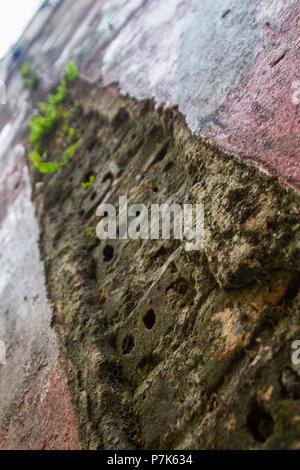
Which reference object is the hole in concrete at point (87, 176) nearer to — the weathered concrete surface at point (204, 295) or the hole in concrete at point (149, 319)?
the weathered concrete surface at point (204, 295)

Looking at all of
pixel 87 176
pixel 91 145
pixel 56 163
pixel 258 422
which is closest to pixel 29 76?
pixel 56 163

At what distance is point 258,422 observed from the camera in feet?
5.35

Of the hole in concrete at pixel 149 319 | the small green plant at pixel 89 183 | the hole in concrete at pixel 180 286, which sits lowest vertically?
the hole in concrete at pixel 149 319

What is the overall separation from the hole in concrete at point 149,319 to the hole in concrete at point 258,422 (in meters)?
0.97

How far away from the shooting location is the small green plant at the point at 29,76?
940cm

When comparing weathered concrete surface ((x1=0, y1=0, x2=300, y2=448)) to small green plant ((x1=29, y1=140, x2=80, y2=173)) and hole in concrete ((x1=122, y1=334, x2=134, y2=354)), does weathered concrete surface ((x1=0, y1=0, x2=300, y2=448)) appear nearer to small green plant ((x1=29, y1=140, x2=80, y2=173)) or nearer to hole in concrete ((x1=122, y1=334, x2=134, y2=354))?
hole in concrete ((x1=122, y1=334, x2=134, y2=354))

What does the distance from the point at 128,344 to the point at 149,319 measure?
25 cm

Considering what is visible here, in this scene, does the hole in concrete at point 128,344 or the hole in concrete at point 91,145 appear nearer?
the hole in concrete at point 128,344

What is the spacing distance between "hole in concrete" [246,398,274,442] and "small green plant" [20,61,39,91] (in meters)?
9.62

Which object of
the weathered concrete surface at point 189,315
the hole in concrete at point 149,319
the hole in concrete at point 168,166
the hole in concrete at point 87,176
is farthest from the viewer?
the hole in concrete at point 87,176

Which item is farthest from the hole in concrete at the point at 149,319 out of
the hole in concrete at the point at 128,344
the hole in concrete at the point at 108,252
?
the hole in concrete at the point at 108,252

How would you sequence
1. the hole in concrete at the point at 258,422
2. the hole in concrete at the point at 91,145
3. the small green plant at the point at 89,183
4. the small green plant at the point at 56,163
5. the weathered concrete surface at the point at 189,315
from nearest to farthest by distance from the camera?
1. the hole in concrete at the point at 258,422
2. the weathered concrete surface at the point at 189,315
3. the small green plant at the point at 89,183
4. the hole in concrete at the point at 91,145
5. the small green plant at the point at 56,163

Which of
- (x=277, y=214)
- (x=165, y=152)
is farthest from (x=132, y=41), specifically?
(x=277, y=214)

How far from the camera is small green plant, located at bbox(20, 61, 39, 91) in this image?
9398 mm
